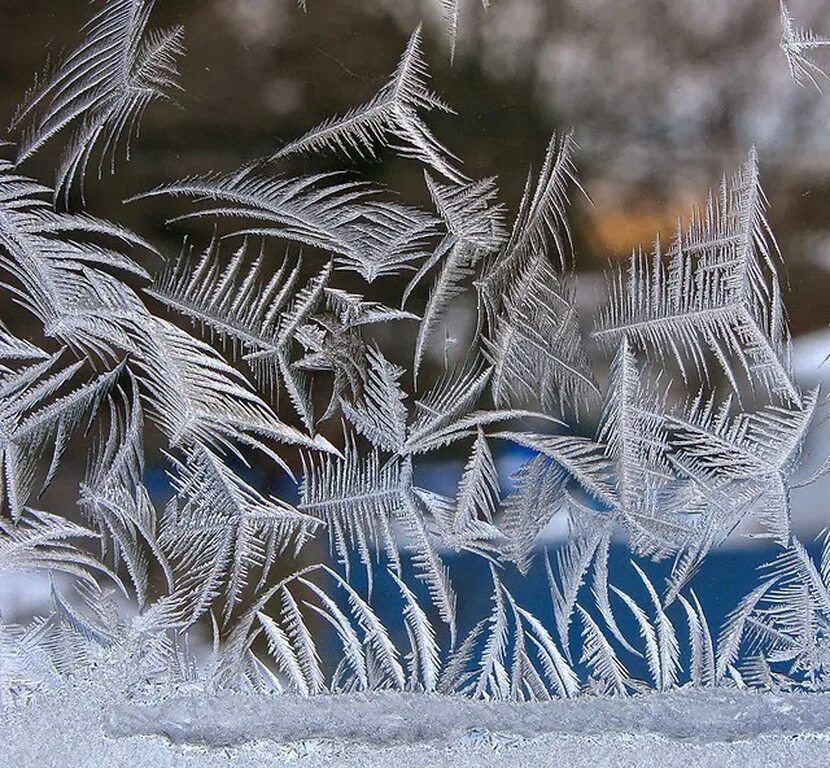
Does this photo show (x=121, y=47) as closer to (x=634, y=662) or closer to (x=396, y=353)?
(x=396, y=353)

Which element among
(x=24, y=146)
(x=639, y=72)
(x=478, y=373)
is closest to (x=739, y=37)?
(x=639, y=72)

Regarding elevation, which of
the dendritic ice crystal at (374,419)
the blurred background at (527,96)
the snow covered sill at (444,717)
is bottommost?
the snow covered sill at (444,717)

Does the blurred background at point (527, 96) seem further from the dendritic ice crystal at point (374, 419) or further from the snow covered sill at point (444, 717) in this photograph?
the snow covered sill at point (444, 717)

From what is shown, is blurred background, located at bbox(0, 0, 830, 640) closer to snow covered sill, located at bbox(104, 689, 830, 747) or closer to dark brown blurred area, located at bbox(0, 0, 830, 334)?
dark brown blurred area, located at bbox(0, 0, 830, 334)

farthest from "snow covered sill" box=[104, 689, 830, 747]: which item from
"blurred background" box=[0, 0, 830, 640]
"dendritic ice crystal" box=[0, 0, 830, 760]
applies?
"blurred background" box=[0, 0, 830, 640]

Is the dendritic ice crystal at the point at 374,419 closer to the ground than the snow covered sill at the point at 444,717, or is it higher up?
higher up

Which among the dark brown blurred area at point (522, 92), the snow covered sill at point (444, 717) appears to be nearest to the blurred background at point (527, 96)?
the dark brown blurred area at point (522, 92)
